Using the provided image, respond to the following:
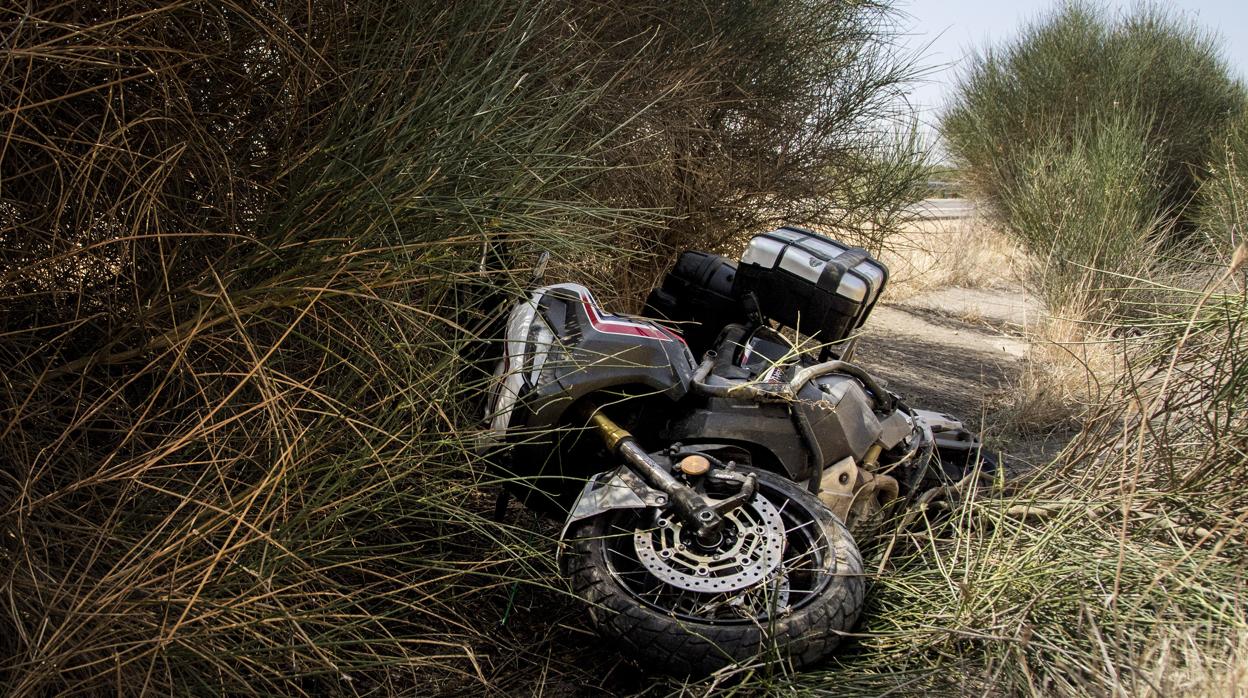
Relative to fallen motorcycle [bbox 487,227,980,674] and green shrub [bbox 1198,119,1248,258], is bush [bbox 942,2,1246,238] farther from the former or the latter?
fallen motorcycle [bbox 487,227,980,674]

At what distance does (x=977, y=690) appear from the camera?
244 centimetres

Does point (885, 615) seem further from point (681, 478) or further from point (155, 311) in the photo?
point (155, 311)

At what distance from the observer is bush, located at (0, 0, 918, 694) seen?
82.7 inches

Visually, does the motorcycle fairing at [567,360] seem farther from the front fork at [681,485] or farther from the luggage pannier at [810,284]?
the luggage pannier at [810,284]

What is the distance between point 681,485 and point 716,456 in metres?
0.38

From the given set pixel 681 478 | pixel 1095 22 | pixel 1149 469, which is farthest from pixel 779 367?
pixel 1095 22

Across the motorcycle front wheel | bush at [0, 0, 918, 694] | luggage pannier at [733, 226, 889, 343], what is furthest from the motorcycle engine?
bush at [0, 0, 918, 694]

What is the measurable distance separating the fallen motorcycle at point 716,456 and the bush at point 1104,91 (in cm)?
1002

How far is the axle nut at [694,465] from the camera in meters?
2.86

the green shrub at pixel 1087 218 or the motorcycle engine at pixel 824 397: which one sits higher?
the green shrub at pixel 1087 218

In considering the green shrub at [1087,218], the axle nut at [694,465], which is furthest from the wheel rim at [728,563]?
the green shrub at [1087,218]

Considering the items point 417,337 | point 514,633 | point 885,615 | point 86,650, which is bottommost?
point 514,633

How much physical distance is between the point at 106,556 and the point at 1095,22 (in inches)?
632

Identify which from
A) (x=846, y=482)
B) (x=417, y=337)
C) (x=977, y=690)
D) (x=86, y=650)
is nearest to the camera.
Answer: (x=86, y=650)
